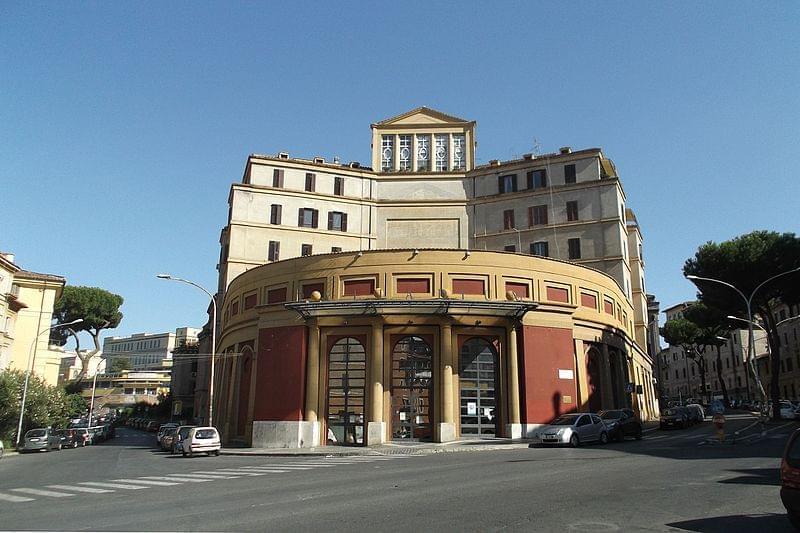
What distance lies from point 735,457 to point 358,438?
1818 centimetres

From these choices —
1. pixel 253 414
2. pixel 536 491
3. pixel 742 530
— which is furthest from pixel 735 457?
pixel 253 414

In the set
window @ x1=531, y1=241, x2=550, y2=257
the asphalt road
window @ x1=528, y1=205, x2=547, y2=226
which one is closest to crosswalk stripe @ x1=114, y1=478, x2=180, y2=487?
the asphalt road

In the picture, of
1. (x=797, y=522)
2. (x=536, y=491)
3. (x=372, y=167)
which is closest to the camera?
(x=797, y=522)

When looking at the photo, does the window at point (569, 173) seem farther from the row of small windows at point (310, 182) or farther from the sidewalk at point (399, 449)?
the sidewalk at point (399, 449)

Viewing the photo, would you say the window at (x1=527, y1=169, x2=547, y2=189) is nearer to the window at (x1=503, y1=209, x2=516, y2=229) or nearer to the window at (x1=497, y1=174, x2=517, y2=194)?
the window at (x1=497, y1=174, x2=517, y2=194)

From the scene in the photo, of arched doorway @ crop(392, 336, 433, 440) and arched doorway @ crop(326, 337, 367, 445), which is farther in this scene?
arched doorway @ crop(326, 337, 367, 445)

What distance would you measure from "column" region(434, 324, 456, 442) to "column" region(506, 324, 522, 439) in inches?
116

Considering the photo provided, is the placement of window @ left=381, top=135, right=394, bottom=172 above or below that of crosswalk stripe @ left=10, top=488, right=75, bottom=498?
above

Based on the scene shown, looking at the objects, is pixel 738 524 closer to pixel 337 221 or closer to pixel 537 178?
pixel 537 178

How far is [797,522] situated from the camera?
8.06 meters

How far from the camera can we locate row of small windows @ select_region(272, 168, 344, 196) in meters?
52.1

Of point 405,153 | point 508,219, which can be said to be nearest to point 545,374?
point 508,219

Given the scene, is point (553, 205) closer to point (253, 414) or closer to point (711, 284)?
point (711, 284)

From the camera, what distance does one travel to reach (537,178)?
2064 inches
